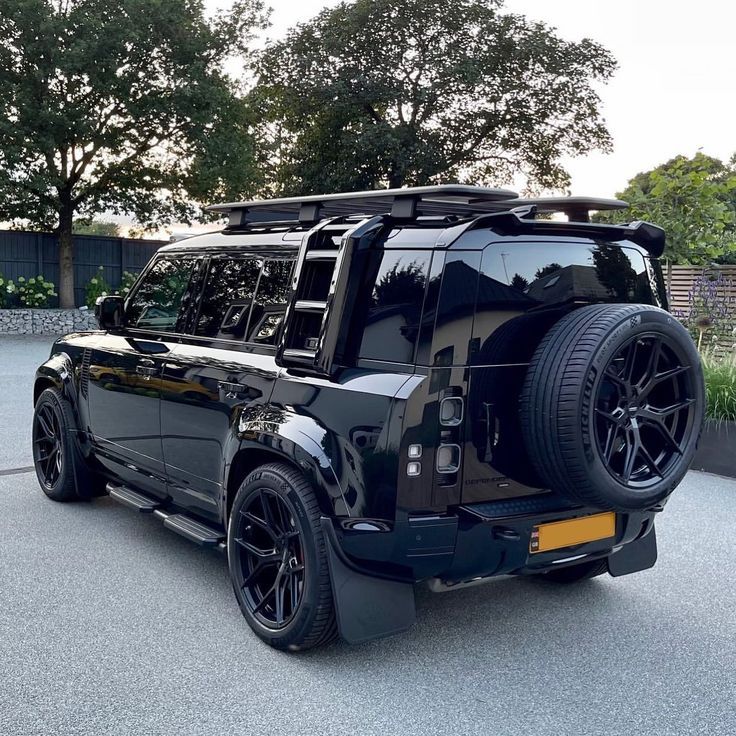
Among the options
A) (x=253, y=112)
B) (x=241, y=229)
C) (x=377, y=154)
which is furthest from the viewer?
(x=377, y=154)

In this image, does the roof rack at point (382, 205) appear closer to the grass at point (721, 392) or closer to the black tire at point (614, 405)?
the black tire at point (614, 405)

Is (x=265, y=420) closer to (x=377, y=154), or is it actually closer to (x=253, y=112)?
(x=253, y=112)

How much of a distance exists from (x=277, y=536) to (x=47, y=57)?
23.4m

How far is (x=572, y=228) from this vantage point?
355cm

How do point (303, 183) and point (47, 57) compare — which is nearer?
point (47, 57)

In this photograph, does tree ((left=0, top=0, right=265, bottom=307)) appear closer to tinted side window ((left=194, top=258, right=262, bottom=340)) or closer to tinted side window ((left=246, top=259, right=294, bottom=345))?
tinted side window ((left=194, top=258, right=262, bottom=340))

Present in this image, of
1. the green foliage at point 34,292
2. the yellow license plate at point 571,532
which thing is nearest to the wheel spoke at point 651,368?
the yellow license plate at point 571,532

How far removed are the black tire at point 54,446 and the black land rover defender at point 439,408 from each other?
1.99 m

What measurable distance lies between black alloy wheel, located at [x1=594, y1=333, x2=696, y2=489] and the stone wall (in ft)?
68.6

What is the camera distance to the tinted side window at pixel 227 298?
13.8 feet

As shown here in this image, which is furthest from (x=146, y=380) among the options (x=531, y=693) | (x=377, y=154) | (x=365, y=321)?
(x=377, y=154)

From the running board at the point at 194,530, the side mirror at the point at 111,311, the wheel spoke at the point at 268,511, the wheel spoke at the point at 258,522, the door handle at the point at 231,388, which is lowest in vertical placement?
the running board at the point at 194,530

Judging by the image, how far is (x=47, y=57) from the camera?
914 inches

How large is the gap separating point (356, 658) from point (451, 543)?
80 centimetres
